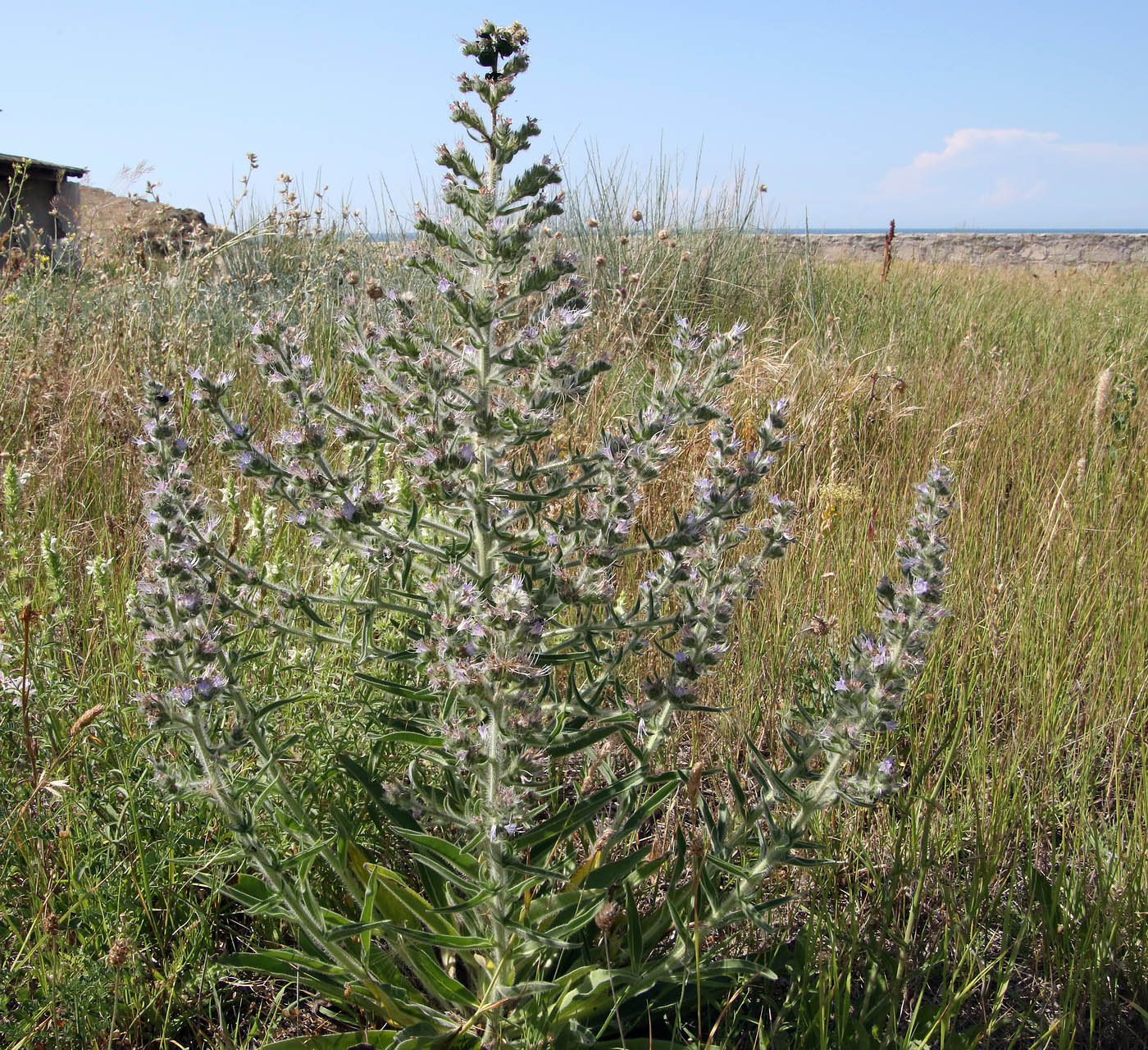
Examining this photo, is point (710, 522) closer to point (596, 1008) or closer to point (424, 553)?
→ point (424, 553)

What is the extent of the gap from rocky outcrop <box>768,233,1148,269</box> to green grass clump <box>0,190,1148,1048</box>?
1516 cm

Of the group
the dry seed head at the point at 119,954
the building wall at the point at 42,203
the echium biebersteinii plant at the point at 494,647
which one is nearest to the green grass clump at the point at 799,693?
the dry seed head at the point at 119,954

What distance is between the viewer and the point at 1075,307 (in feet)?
34.8

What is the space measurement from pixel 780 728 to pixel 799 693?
1.19 feet

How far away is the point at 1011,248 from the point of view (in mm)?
21922

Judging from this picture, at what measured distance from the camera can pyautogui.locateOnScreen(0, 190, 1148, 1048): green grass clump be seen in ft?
6.41

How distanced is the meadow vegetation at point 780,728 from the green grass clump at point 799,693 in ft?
0.05

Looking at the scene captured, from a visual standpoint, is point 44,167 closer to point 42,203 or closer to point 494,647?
point 42,203

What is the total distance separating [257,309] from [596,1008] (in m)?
6.65

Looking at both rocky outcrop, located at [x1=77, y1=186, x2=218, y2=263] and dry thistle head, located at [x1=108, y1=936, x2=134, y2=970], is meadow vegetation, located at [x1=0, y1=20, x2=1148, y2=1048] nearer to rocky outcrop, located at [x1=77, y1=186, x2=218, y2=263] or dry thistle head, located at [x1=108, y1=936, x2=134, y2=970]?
dry thistle head, located at [x1=108, y1=936, x2=134, y2=970]

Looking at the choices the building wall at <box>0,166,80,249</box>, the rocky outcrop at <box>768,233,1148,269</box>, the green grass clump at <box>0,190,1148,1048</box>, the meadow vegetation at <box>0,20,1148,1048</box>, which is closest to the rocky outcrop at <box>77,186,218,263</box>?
the building wall at <box>0,166,80,249</box>

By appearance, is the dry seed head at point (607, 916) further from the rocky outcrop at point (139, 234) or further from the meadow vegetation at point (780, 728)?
the rocky outcrop at point (139, 234)

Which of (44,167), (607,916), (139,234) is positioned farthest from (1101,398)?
(44,167)

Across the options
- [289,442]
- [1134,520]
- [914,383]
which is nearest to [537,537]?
[289,442]
